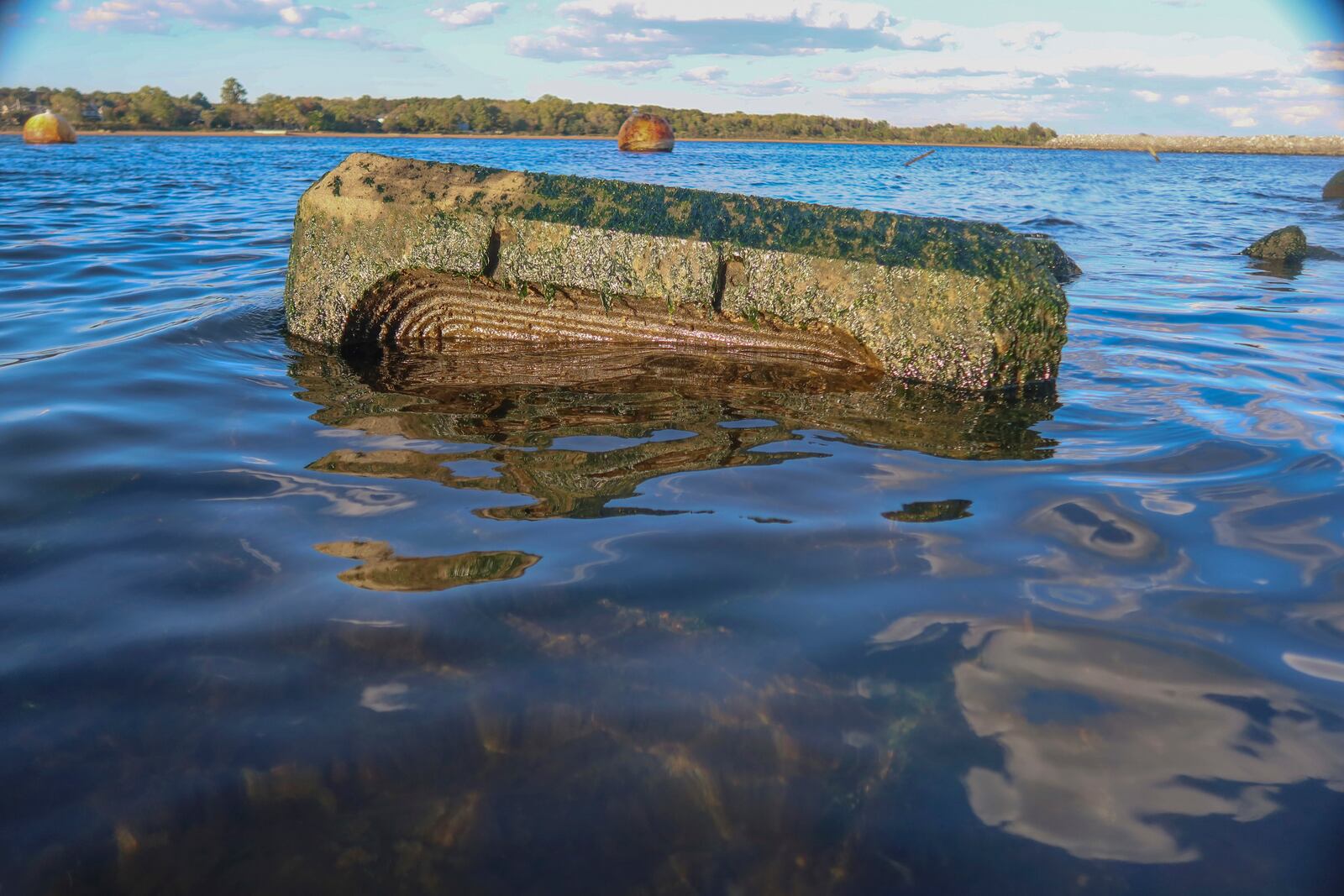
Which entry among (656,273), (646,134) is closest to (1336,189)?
(656,273)

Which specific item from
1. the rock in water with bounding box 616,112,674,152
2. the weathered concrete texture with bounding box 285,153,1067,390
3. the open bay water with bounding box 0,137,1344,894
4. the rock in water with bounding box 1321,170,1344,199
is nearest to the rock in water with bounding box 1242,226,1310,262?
the open bay water with bounding box 0,137,1344,894

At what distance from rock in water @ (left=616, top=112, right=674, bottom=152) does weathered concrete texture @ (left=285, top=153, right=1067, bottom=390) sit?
1758 inches

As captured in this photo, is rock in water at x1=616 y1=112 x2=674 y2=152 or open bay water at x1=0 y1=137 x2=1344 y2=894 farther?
rock in water at x1=616 y1=112 x2=674 y2=152

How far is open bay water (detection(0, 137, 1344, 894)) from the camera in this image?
4.74 feet

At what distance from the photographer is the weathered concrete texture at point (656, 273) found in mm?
4066

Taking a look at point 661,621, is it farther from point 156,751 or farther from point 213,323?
point 213,323

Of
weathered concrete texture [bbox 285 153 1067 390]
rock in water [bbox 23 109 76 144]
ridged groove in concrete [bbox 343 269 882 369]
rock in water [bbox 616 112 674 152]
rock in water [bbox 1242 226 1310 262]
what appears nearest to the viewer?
weathered concrete texture [bbox 285 153 1067 390]

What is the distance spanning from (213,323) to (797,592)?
14.3 feet

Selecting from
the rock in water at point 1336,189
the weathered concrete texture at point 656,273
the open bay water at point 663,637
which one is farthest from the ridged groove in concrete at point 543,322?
the rock in water at point 1336,189

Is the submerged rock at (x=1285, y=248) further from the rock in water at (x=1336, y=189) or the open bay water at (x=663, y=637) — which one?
the rock in water at (x=1336, y=189)

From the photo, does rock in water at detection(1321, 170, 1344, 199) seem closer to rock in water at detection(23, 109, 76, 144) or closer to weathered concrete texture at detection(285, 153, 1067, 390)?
weathered concrete texture at detection(285, 153, 1067, 390)

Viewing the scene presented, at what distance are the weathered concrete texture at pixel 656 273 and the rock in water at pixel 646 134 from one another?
44653 mm

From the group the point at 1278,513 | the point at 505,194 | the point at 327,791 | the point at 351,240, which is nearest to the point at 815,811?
the point at 327,791

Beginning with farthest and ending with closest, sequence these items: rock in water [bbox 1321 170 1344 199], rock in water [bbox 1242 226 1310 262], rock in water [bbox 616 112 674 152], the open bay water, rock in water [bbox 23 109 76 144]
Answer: rock in water [bbox 616 112 674 152]
rock in water [bbox 23 109 76 144]
rock in water [bbox 1321 170 1344 199]
rock in water [bbox 1242 226 1310 262]
the open bay water
